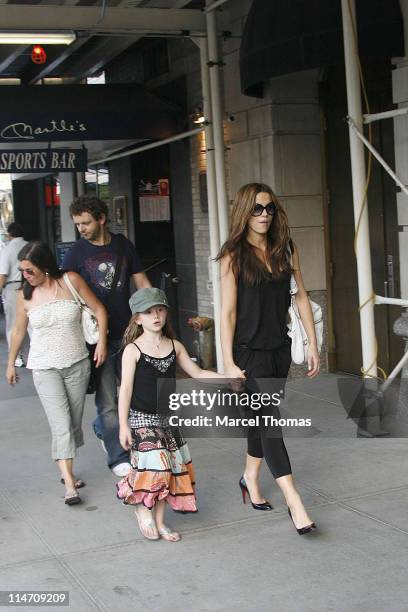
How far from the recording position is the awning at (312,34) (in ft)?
24.5

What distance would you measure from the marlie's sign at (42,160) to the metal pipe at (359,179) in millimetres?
5072

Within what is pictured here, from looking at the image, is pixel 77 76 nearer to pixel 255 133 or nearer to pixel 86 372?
pixel 255 133

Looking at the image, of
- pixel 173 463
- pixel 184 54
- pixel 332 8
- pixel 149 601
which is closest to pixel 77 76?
pixel 184 54

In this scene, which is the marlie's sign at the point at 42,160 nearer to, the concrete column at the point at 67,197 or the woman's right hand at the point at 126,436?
the concrete column at the point at 67,197

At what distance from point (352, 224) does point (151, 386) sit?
464cm

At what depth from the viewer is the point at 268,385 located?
5.40 metres

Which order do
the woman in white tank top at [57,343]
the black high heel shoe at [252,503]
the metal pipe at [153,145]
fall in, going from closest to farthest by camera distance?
the black high heel shoe at [252,503]
the woman in white tank top at [57,343]
the metal pipe at [153,145]

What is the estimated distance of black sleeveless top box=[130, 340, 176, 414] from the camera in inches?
213

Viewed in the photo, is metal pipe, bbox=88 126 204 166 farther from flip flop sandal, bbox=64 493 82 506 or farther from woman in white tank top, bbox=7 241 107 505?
flip flop sandal, bbox=64 493 82 506

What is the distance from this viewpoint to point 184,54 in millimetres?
11758

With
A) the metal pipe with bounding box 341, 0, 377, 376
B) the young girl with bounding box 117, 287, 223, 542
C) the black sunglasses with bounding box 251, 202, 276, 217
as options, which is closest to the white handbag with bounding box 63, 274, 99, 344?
the young girl with bounding box 117, 287, 223, 542

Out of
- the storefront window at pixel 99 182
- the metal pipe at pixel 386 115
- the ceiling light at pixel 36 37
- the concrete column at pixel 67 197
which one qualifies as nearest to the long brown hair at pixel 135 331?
the metal pipe at pixel 386 115

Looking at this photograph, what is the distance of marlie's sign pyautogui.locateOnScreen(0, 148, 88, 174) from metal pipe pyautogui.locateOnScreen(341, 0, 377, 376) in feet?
16.6

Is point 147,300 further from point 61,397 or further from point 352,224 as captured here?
point 352,224
